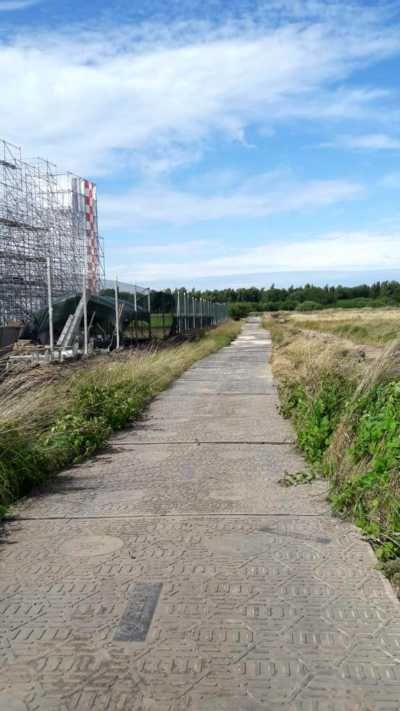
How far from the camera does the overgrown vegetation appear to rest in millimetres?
4832

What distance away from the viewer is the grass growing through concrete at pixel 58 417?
6469 millimetres

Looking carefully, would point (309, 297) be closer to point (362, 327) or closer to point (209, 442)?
point (362, 327)

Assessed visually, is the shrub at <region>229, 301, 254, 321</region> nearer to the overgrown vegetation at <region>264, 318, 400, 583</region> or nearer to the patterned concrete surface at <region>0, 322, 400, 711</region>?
the overgrown vegetation at <region>264, 318, 400, 583</region>

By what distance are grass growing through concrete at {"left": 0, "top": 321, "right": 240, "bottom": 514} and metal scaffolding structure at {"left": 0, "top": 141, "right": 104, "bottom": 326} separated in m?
19.5

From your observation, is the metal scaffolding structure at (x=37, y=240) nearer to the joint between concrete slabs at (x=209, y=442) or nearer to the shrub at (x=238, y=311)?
the joint between concrete slabs at (x=209, y=442)

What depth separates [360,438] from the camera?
5738 millimetres

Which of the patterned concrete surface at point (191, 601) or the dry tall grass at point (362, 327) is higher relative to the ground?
the patterned concrete surface at point (191, 601)

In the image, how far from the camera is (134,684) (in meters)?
3.06

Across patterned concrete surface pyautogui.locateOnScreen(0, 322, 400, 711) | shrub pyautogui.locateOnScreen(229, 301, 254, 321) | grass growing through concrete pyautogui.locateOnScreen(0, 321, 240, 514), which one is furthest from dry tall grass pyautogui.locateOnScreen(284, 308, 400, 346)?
shrub pyautogui.locateOnScreen(229, 301, 254, 321)

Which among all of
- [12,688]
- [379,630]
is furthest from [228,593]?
[12,688]

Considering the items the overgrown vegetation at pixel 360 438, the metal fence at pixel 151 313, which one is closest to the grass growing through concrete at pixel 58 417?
the overgrown vegetation at pixel 360 438

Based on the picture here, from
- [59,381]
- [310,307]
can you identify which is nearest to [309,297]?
[310,307]

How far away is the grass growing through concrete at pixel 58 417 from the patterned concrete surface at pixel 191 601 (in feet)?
1.22

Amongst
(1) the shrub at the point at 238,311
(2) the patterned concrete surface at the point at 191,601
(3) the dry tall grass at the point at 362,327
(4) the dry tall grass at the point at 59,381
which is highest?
(4) the dry tall grass at the point at 59,381
